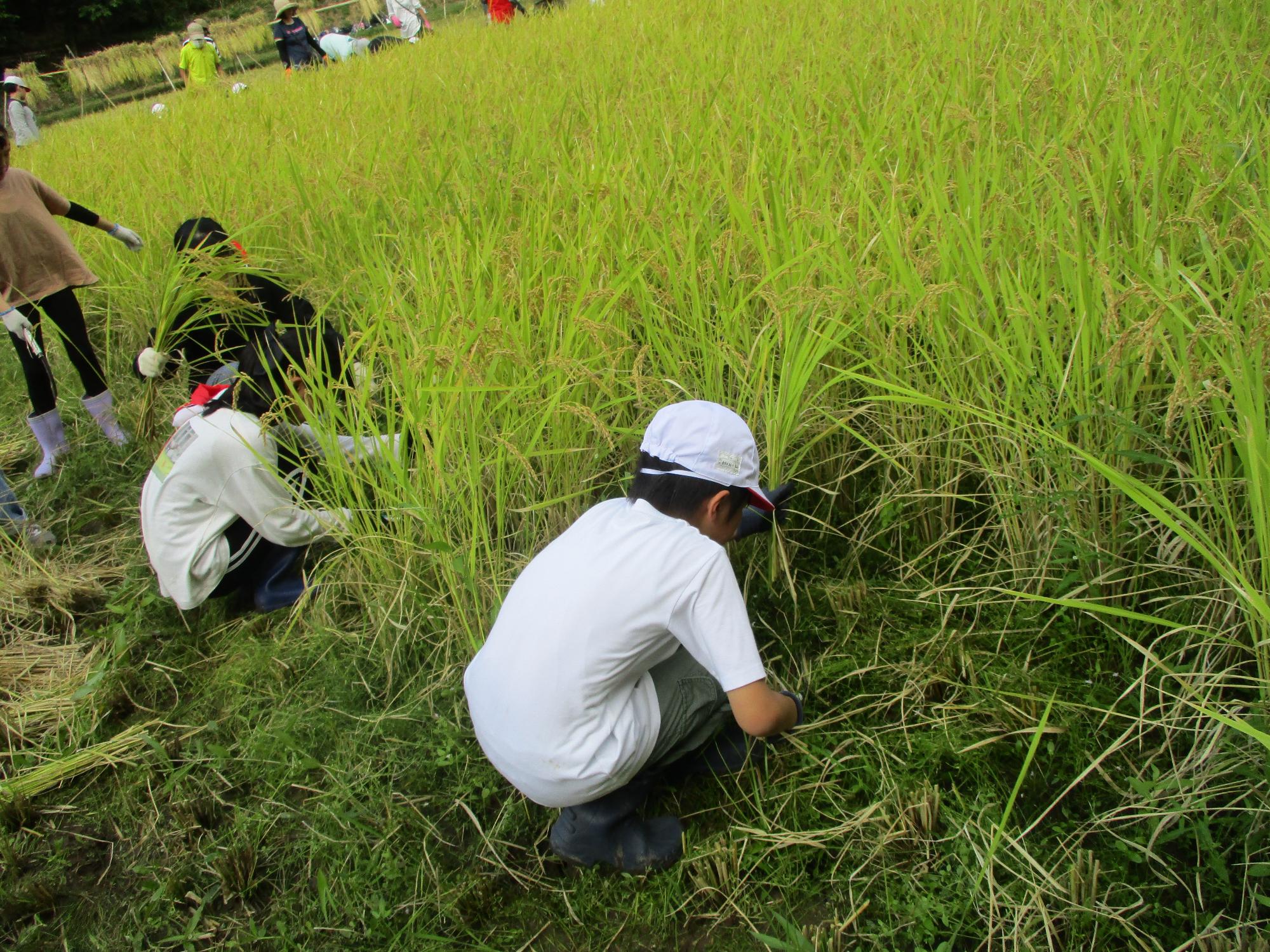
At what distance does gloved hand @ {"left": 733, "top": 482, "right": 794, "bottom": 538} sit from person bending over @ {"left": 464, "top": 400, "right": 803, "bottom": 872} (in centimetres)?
14

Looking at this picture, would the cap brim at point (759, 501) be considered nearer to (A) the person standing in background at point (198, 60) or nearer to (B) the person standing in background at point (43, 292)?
(B) the person standing in background at point (43, 292)

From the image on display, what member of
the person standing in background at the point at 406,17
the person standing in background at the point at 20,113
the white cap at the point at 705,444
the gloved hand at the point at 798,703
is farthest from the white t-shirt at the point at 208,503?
the person standing in background at the point at 406,17

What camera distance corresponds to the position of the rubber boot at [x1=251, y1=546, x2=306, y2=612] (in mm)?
2326

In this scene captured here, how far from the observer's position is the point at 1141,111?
6.51 ft

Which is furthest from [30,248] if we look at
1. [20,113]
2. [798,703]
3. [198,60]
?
[20,113]

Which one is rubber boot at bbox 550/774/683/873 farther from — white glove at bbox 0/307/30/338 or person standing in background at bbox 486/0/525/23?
person standing in background at bbox 486/0/525/23

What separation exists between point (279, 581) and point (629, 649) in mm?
1380

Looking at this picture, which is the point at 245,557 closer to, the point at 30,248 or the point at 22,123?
the point at 30,248

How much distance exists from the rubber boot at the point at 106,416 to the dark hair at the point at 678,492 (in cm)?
247

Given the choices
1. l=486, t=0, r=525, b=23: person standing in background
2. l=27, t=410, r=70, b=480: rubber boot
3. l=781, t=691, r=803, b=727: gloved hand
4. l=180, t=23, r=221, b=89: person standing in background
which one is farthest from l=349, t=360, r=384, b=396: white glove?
l=486, t=0, r=525, b=23: person standing in background

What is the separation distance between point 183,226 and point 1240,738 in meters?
3.24

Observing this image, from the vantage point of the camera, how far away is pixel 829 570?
1.86 m

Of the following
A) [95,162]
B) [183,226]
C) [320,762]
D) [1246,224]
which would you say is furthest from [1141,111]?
[95,162]

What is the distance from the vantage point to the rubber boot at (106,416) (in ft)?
10.2
